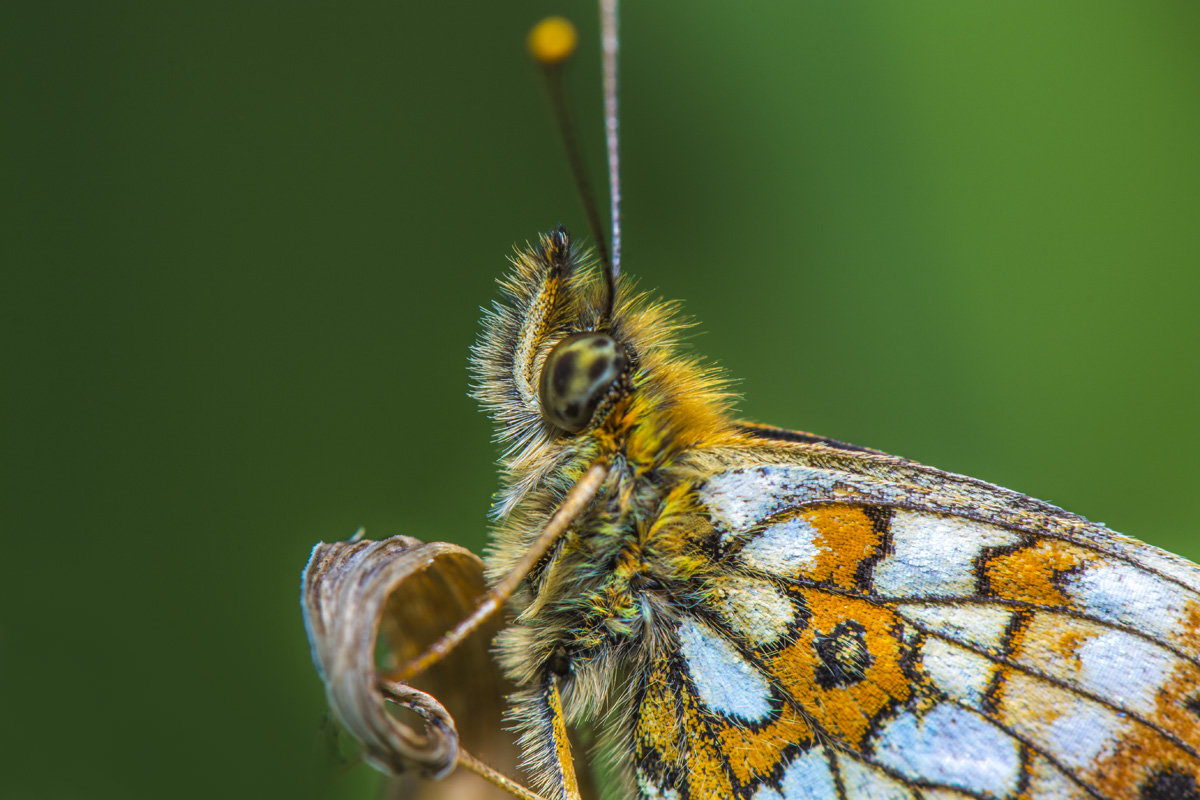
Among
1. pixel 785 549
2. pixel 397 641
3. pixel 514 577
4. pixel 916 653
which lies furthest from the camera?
pixel 397 641

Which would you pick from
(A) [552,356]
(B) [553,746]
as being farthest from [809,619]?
(A) [552,356]

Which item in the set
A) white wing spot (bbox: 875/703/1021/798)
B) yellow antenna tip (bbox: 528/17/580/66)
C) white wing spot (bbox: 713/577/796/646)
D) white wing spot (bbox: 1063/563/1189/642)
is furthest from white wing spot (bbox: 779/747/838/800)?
yellow antenna tip (bbox: 528/17/580/66)

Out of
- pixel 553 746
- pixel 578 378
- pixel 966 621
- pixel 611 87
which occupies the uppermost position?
pixel 611 87

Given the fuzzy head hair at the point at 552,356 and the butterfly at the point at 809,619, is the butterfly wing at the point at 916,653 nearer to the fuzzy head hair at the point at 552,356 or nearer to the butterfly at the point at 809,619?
the butterfly at the point at 809,619

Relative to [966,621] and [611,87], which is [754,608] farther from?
[611,87]

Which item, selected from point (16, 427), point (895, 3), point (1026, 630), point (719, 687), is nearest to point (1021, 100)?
point (895, 3)

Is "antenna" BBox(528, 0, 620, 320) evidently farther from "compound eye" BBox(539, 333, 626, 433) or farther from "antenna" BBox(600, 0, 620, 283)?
"compound eye" BBox(539, 333, 626, 433)

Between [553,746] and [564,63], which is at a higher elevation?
[564,63]

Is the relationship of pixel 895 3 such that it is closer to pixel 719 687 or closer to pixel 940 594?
pixel 940 594
